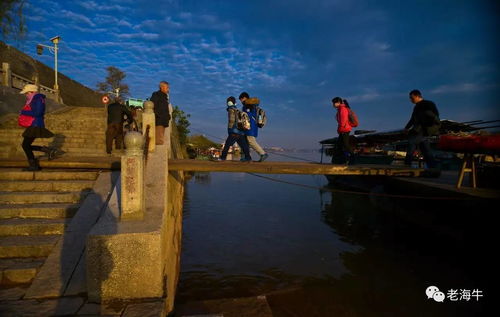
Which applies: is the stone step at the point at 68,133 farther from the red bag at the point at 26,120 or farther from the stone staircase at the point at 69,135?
the red bag at the point at 26,120

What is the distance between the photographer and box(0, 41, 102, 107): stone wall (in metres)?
24.3

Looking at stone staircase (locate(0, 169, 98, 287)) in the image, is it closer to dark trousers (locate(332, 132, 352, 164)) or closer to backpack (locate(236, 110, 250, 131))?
backpack (locate(236, 110, 250, 131))

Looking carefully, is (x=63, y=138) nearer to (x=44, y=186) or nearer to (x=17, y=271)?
(x=44, y=186)

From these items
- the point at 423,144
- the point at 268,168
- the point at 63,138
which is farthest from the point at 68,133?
the point at 423,144

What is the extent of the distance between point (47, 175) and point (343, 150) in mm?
7525

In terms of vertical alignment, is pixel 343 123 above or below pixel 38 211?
above

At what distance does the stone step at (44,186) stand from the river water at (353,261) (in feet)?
9.84

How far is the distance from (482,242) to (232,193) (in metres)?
13.0

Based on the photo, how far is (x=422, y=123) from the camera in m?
6.56

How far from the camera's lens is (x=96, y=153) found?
27.6 feet

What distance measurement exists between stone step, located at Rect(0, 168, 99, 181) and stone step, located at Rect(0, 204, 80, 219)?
96 centimetres

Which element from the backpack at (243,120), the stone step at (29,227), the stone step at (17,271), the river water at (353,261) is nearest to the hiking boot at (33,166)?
the stone step at (29,227)

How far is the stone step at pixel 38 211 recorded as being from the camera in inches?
154

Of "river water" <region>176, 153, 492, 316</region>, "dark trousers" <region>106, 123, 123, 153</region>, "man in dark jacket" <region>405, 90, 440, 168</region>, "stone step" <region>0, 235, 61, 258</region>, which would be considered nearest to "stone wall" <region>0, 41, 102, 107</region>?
"dark trousers" <region>106, 123, 123, 153</region>
